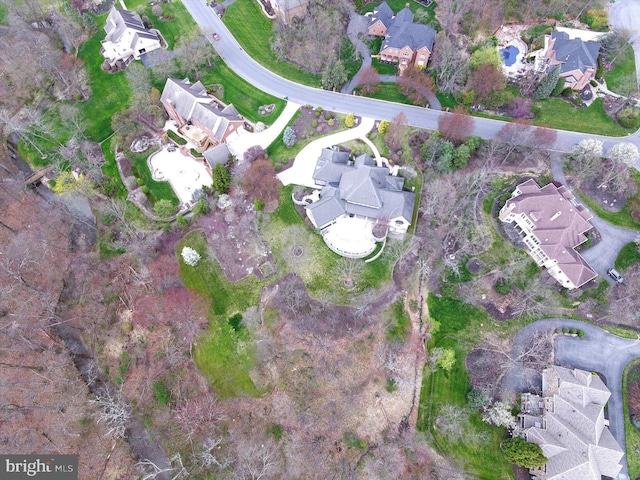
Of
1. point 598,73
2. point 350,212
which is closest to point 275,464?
point 350,212

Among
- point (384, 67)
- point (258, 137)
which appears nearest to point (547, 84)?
point (384, 67)

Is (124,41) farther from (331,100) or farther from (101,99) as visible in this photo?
(331,100)

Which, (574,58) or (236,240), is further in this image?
(574,58)

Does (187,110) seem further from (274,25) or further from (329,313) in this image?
(329,313)

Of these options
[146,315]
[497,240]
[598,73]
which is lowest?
[146,315]

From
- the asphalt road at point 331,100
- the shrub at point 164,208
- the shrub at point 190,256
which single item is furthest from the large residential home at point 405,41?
the shrub at point 190,256

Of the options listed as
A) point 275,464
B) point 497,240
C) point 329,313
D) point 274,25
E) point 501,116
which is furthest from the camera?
point 274,25
